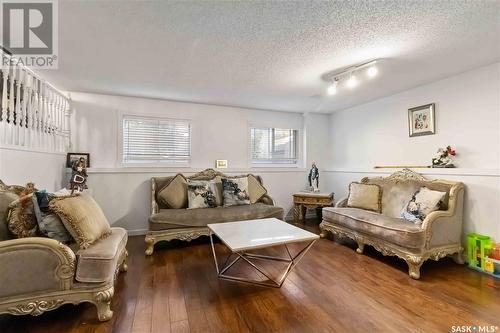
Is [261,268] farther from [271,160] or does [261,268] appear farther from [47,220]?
[271,160]

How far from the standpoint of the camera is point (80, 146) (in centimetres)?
353

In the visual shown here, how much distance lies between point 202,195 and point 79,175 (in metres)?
1.68

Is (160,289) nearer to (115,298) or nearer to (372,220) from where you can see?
(115,298)

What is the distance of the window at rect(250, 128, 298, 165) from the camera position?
466 centimetres

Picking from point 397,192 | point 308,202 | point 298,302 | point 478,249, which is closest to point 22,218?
point 298,302

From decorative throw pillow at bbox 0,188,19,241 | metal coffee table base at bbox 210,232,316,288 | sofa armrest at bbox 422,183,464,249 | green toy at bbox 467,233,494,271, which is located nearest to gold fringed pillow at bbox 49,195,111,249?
decorative throw pillow at bbox 0,188,19,241

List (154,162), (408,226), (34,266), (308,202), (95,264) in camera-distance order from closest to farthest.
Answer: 1. (34,266)
2. (95,264)
3. (408,226)
4. (154,162)
5. (308,202)

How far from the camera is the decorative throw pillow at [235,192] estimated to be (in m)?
3.65

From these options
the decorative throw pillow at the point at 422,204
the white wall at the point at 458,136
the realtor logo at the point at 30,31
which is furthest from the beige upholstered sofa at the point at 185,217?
the white wall at the point at 458,136

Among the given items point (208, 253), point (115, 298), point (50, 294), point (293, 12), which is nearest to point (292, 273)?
point (208, 253)

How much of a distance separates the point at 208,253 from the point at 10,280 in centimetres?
185

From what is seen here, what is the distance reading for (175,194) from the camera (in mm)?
3508

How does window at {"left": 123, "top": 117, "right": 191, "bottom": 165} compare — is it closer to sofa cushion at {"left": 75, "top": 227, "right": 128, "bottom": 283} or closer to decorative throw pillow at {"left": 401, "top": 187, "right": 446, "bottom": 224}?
sofa cushion at {"left": 75, "top": 227, "right": 128, "bottom": 283}

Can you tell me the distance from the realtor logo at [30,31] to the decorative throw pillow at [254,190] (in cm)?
300
